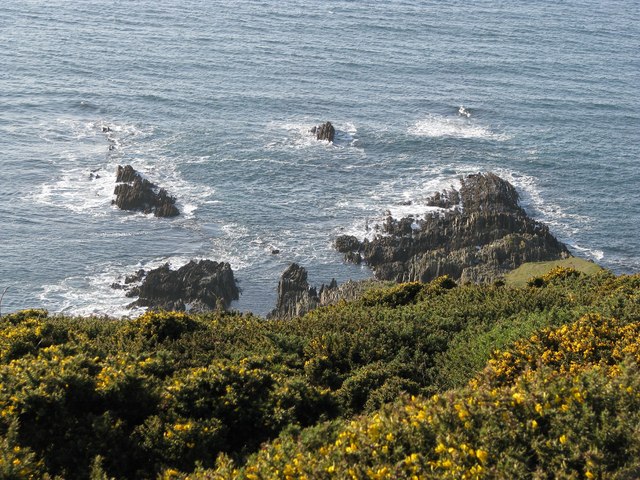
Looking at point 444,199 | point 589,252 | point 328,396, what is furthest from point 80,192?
point 328,396

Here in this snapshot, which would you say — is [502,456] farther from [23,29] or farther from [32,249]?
[23,29]

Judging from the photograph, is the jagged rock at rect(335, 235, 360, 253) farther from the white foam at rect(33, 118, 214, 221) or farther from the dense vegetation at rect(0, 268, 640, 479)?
the dense vegetation at rect(0, 268, 640, 479)

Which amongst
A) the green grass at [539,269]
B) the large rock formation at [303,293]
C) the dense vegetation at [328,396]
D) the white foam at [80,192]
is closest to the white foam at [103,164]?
the white foam at [80,192]

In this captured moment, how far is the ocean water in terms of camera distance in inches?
2290

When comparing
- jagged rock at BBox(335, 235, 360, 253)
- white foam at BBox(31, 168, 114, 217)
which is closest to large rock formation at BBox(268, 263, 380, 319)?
jagged rock at BBox(335, 235, 360, 253)

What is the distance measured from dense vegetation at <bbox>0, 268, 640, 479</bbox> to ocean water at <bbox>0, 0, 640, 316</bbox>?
84.1 ft

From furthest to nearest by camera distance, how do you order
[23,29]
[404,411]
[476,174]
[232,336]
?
[23,29] → [476,174] → [232,336] → [404,411]

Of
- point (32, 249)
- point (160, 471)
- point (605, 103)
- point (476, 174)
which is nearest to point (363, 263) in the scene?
point (476, 174)

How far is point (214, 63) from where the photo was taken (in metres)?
99.7

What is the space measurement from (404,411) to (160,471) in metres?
5.35

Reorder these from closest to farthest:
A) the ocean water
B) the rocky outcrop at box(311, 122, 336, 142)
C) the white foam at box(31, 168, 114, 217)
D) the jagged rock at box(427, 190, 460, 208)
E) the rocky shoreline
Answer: the rocky shoreline < the ocean water < the white foam at box(31, 168, 114, 217) < the jagged rock at box(427, 190, 460, 208) < the rocky outcrop at box(311, 122, 336, 142)

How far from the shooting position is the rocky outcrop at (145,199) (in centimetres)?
6239

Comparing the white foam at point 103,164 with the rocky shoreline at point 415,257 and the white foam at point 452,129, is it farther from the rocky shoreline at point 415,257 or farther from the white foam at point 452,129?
the white foam at point 452,129

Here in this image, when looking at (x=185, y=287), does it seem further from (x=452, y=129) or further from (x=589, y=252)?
(x=452, y=129)
